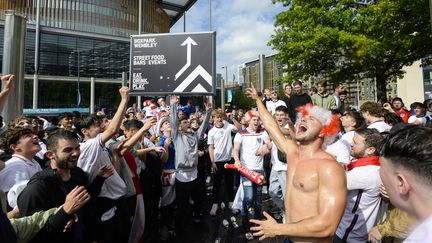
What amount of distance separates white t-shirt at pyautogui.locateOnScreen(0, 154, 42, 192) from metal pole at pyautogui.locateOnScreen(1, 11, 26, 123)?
2.59 m

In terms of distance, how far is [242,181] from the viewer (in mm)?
5344

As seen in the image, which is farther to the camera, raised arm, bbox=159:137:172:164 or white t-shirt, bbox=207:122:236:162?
white t-shirt, bbox=207:122:236:162

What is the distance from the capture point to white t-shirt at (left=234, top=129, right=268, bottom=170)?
5.49 m

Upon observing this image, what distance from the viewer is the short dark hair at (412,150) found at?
43.4 inches

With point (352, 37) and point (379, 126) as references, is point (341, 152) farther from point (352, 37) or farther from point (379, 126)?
point (352, 37)

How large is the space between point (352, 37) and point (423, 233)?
522 inches

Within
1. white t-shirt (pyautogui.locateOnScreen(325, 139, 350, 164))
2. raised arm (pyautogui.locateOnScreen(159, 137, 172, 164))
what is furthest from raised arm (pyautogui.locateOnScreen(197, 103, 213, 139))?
white t-shirt (pyautogui.locateOnScreen(325, 139, 350, 164))

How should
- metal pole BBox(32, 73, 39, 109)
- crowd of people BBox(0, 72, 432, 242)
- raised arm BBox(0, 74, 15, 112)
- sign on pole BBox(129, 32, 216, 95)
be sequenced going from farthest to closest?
metal pole BBox(32, 73, 39, 109)
sign on pole BBox(129, 32, 216, 95)
raised arm BBox(0, 74, 15, 112)
crowd of people BBox(0, 72, 432, 242)

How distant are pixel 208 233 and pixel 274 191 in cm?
139

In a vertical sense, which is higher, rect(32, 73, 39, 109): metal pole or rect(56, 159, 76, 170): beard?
rect(32, 73, 39, 109): metal pole

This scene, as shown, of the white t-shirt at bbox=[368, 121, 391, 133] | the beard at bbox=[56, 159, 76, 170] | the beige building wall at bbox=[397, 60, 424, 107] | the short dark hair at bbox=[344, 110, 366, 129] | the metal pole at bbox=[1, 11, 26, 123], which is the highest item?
the beige building wall at bbox=[397, 60, 424, 107]

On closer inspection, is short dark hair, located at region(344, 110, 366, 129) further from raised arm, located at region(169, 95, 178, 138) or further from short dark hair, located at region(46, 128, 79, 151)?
short dark hair, located at region(46, 128, 79, 151)

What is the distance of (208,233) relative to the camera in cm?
523

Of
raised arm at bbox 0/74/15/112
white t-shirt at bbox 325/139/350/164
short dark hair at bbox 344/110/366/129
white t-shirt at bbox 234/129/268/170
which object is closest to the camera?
raised arm at bbox 0/74/15/112
